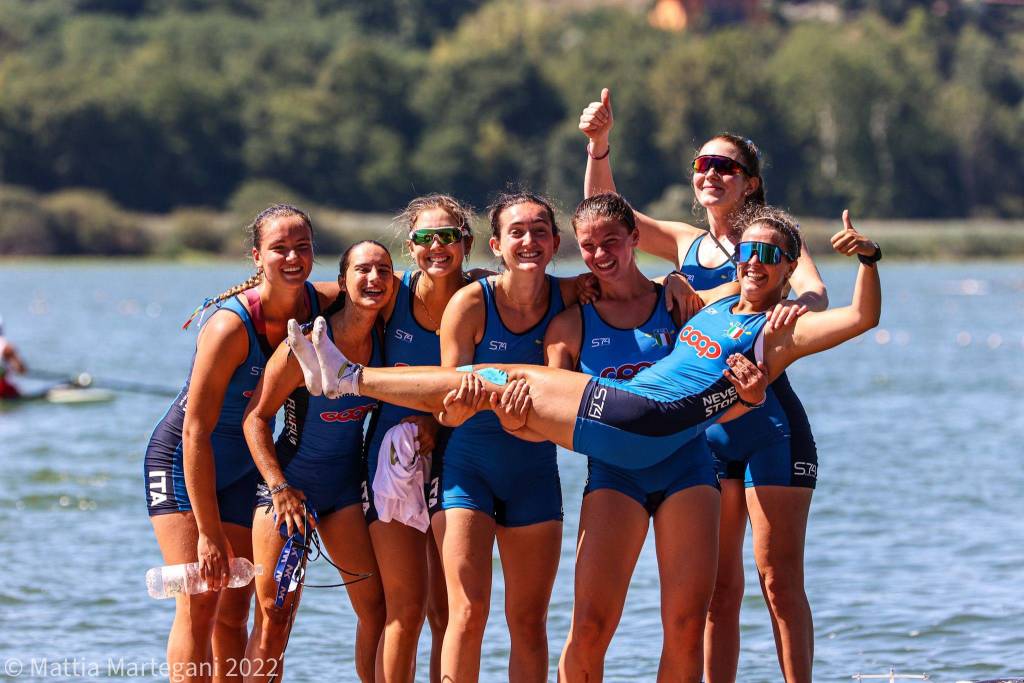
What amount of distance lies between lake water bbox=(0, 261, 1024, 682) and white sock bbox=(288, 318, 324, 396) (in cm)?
331

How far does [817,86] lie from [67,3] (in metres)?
80.6

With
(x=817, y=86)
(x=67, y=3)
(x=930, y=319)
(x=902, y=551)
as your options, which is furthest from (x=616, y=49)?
(x=902, y=551)

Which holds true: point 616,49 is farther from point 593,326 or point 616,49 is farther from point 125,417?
point 593,326

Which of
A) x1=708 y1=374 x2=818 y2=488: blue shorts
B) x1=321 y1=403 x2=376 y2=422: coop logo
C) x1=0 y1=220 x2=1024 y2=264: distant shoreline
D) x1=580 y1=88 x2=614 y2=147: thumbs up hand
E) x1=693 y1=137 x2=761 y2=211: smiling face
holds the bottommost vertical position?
x1=708 y1=374 x2=818 y2=488: blue shorts

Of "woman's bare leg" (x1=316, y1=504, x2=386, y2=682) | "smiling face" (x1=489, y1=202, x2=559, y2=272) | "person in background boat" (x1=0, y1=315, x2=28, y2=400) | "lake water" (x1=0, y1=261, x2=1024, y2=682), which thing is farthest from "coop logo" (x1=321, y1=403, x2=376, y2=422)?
"person in background boat" (x1=0, y1=315, x2=28, y2=400)

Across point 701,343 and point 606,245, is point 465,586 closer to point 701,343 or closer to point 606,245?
point 701,343

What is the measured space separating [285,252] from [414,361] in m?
0.74

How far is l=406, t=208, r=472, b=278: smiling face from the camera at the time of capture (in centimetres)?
668

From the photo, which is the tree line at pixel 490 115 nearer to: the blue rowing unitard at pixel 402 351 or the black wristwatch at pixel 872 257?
the blue rowing unitard at pixel 402 351

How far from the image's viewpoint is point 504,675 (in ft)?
29.6

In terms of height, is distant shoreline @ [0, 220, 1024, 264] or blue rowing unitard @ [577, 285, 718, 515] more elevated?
distant shoreline @ [0, 220, 1024, 264]

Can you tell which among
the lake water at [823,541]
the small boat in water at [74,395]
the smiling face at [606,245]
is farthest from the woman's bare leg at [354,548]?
the small boat in water at [74,395]

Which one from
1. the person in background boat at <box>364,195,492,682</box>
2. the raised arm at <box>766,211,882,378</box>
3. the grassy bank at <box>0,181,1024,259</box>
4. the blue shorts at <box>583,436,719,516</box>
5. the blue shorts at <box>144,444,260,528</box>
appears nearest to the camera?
the raised arm at <box>766,211,882,378</box>

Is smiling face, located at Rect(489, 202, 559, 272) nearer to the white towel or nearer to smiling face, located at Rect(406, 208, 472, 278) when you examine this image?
smiling face, located at Rect(406, 208, 472, 278)
